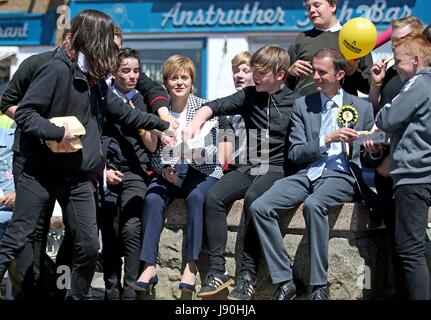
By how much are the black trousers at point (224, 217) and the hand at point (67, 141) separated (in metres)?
1.20

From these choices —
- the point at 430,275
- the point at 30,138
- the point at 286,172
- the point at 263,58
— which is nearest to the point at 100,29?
the point at 30,138

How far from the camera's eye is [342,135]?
521 centimetres

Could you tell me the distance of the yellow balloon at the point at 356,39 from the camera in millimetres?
5617

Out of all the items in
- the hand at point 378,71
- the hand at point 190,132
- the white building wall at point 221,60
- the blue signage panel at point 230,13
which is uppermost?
the blue signage panel at point 230,13

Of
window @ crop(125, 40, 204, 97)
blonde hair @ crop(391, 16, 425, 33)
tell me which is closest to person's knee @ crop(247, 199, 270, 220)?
blonde hair @ crop(391, 16, 425, 33)

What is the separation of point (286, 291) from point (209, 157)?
3.92 feet

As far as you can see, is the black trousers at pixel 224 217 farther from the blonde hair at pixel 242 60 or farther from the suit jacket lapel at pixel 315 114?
the blonde hair at pixel 242 60

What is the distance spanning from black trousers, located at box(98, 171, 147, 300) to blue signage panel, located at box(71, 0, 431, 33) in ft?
25.9

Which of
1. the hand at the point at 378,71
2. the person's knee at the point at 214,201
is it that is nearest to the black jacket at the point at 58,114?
the person's knee at the point at 214,201

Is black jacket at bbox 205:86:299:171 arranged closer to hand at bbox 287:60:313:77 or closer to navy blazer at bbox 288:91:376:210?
navy blazer at bbox 288:91:376:210

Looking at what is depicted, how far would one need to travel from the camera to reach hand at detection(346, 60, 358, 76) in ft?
18.8

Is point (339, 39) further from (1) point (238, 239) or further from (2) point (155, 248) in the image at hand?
(2) point (155, 248)

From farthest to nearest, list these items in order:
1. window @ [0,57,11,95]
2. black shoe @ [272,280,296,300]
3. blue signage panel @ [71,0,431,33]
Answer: window @ [0,57,11,95]
blue signage panel @ [71,0,431,33]
black shoe @ [272,280,296,300]

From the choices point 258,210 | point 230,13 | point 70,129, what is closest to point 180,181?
point 258,210
